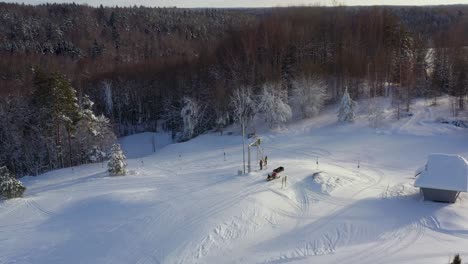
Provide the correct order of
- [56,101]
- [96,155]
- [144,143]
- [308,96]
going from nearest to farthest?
[56,101], [96,155], [308,96], [144,143]

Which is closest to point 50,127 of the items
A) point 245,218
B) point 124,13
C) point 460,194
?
point 245,218

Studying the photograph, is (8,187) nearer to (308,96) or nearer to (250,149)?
(250,149)

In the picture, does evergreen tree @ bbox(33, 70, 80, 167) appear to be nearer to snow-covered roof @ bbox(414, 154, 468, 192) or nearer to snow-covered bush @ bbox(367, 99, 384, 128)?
snow-covered bush @ bbox(367, 99, 384, 128)

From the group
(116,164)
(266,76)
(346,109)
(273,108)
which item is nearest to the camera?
(116,164)

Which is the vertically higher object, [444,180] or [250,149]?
[250,149]

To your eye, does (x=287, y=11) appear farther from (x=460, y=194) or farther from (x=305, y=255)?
(x=305, y=255)

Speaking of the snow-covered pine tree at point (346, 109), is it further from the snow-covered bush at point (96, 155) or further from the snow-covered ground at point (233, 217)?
the snow-covered bush at point (96, 155)

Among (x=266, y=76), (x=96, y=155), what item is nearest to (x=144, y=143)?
(x=96, y=155)

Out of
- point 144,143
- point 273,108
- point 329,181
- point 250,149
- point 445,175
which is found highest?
point 273,108
